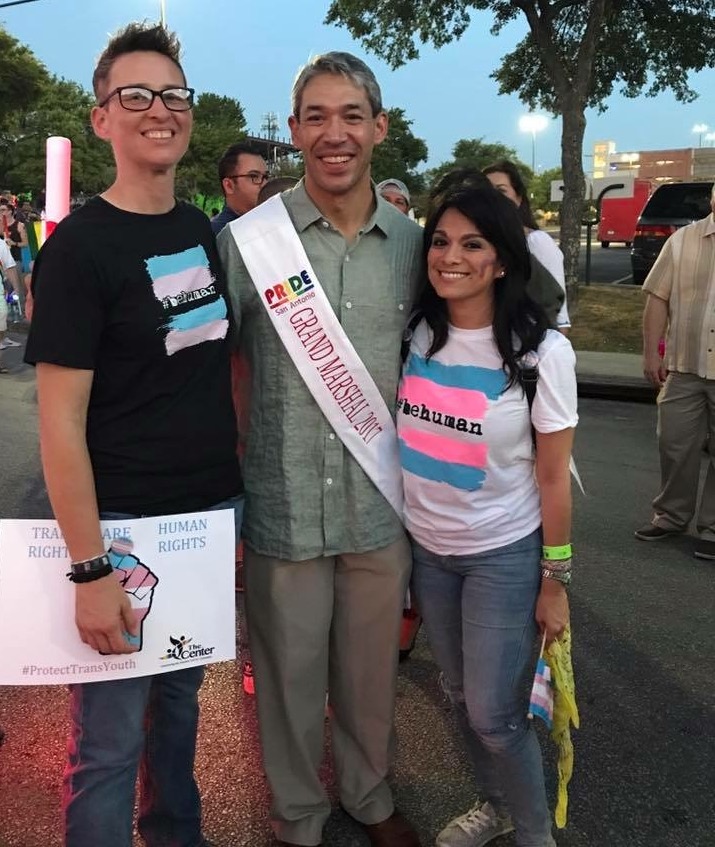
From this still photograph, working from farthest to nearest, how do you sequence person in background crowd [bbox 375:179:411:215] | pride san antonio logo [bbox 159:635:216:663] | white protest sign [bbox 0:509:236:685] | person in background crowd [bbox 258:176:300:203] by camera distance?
person in background crowd [bbox 375:179:411:215] → person in background crowd [bbox 258:176:300:203] → pride san antonio logo [bbox 159:635:216:663] → white protest sign [bbox 0:509:236:685]

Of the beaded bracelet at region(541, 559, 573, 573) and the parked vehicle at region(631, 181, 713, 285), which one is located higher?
the parked vehicle at region(631, 181, 713, 285)

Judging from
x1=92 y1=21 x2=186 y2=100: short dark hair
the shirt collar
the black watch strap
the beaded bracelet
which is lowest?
the beaded bracelet

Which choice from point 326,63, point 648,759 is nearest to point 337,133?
point 326,63

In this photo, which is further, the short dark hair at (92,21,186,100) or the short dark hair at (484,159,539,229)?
the short dark hair at (484,159,539,229)

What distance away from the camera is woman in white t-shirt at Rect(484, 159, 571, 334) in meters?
3.09

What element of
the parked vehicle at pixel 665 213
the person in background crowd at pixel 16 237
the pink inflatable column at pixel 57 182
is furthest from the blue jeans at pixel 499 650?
the person in background crowd at pixel 16 237

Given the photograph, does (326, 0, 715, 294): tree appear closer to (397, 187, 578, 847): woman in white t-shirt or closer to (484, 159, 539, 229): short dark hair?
(484, 159, 539, 229): short dark hair

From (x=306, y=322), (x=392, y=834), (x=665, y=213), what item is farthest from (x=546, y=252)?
(x=665, y=213)

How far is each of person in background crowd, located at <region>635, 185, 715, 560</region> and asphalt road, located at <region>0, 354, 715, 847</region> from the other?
13.0 inches

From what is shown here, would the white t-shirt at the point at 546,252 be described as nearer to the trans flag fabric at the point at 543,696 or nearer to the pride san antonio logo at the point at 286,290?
the pride san antonio logo at the point at 286,290

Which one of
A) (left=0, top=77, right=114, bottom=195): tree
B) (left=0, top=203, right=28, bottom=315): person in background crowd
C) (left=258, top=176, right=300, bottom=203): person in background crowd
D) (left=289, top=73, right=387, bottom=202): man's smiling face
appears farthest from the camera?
(left=0, top=77, right=114, bottom=195): tree

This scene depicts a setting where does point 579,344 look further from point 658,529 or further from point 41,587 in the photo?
point 41,587

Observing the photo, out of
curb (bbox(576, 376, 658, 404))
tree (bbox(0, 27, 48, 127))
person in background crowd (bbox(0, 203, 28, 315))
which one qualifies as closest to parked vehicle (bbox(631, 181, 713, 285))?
curb (bbox(576, 376, 658, 404))

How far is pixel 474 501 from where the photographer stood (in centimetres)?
193
